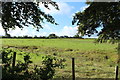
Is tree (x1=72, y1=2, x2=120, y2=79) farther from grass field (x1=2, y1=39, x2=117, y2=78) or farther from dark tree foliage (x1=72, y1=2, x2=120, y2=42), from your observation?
grass field (x1=2, y1=39, x2=117, y2=78)

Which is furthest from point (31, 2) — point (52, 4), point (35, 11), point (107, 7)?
point (107, 7)

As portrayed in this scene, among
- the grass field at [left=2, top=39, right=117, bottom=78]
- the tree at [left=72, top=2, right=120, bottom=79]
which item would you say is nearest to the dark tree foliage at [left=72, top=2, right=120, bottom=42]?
the tree at [left=72, top=2, right=120, bottom=79]

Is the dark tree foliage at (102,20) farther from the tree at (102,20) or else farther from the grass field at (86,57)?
the grass field at (86,57)

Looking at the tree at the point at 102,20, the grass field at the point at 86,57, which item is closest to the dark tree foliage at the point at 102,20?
the tree at the point at 102,20

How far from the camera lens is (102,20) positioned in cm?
1688

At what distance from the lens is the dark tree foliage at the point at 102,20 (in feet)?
49.8

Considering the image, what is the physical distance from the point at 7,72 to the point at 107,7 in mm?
9364

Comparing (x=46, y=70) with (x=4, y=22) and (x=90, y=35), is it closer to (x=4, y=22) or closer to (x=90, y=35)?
(x=4, y=22)

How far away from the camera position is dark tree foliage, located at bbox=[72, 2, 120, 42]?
1519 centimetres

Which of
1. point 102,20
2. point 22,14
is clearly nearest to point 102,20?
point 102,20

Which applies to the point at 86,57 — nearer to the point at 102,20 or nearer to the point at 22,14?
the point at 102,20

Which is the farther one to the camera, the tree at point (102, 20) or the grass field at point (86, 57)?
the tree at point (102, 20)

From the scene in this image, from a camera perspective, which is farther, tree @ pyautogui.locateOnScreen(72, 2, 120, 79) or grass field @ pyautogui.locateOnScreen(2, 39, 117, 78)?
tree @ pyautogui.locateOnScreen(72, 2, 120, 79)

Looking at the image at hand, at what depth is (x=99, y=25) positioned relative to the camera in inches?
690
